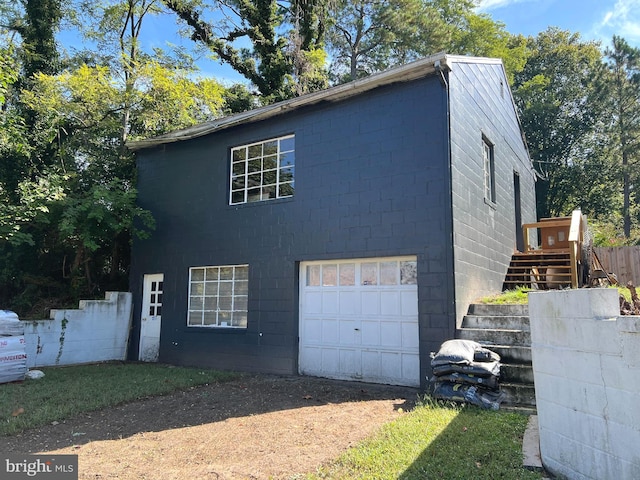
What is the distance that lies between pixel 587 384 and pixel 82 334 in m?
10.6

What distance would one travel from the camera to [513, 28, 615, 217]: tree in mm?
26406

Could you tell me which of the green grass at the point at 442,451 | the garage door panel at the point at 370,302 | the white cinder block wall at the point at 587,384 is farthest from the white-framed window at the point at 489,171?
the white cinder block wall at the point at 587,384

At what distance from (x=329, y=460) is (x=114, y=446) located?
239cm

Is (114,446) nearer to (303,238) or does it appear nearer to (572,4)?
(303,238)

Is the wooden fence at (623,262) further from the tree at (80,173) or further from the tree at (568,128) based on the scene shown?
the tree at (80,173)

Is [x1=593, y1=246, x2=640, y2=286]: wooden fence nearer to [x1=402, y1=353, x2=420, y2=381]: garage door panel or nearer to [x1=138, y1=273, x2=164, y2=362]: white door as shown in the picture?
[x1=402, y1=353, x2=420, y2=381]: garage door panel

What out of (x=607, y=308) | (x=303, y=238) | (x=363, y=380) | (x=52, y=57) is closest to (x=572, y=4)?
(x=303, y=238)

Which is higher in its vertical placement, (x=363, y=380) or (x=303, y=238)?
(x=303, y=238)

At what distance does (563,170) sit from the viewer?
26.6m

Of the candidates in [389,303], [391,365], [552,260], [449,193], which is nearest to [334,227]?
[389,303]

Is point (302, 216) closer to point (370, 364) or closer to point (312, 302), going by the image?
point (312, 302)

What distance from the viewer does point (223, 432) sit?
207 inches

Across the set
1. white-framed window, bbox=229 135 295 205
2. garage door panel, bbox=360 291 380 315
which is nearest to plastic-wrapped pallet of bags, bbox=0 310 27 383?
white-framed window, bbox=229 135 295 205

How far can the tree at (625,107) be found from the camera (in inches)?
1033
